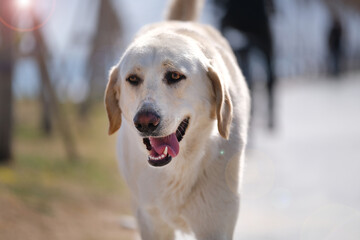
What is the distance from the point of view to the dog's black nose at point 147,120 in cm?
247

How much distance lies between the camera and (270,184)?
612 centimetres

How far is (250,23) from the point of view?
26.1 feet

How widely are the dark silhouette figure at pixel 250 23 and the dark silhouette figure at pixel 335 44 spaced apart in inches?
493

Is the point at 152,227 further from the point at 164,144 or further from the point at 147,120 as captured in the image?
the point at 147,120

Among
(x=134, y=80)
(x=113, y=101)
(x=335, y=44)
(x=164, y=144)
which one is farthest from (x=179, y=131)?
(x=335, y=44)

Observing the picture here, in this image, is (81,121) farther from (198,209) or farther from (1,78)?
(198,209)

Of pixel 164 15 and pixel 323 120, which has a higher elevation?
pixel 323 120

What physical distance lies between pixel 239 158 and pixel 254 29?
542 cm

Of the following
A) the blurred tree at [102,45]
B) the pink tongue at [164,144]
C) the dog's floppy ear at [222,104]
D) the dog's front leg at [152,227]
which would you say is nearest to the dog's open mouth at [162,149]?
the pink tongue at [164,144]

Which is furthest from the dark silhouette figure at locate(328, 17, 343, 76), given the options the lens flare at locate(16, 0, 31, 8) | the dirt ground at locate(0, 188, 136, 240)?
the dirt ground at locate(0, 188, 136, 240)

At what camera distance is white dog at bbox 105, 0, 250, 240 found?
2641mm

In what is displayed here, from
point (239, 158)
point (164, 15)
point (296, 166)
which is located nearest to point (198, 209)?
point (239, 158)

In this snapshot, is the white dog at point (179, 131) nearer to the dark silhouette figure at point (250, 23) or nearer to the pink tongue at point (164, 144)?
the pink tongue at point (164, 144)

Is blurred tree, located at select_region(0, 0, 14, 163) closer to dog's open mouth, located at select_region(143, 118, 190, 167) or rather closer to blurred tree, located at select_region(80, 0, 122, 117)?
blurred tree, located at select_region(80, 0, 122, 117)
